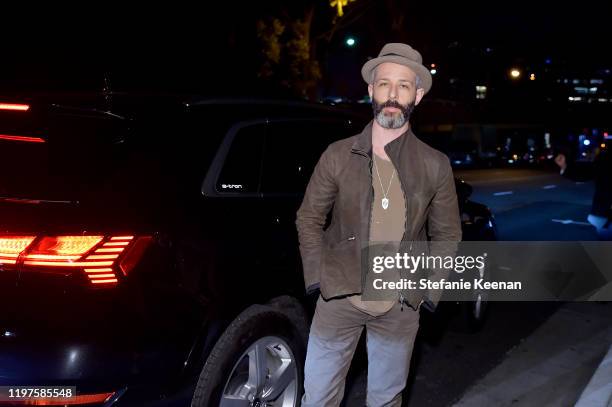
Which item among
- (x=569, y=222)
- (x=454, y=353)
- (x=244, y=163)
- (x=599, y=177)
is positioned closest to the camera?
(x=244, y=163)

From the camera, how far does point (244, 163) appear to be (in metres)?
3.29

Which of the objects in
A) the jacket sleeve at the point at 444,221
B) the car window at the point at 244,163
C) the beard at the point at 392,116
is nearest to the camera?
the beard at the point at 392,116

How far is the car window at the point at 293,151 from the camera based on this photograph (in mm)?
3500

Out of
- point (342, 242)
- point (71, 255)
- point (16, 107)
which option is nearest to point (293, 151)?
point (342, 242)

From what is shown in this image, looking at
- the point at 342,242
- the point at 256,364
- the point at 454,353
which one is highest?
the point at 342,242

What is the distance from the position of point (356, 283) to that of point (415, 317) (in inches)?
13.8

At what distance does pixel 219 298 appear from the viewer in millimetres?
2871

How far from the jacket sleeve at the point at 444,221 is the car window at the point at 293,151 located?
0.88 metres

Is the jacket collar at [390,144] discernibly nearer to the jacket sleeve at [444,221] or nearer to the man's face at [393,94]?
the man's face at [393,94]

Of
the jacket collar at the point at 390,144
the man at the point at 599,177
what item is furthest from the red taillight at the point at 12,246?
the man at the point at 599,177

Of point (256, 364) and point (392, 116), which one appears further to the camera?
point (256, 364)

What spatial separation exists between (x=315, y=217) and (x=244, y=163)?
54 centimetres

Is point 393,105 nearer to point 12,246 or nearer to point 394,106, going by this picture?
point 394,106

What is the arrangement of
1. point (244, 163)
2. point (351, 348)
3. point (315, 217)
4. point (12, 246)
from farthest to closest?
point (244, 163), point (351, 348), point (315, 217), point (12, 246)
